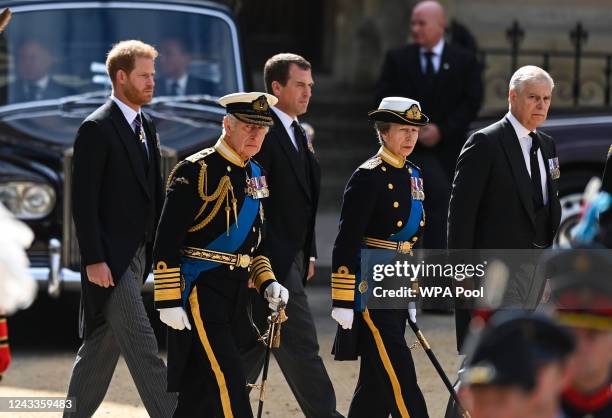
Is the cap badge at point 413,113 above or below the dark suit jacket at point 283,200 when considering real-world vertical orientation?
above

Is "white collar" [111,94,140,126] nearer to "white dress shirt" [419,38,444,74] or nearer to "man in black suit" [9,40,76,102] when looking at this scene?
"man in black suit" [9,40,76,102]

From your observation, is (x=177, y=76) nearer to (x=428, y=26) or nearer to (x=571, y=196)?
(x=428, y=26)

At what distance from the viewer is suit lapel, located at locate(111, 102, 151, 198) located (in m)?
7.26

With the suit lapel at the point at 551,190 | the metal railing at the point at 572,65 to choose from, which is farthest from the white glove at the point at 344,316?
the metal railing at the point at 572,65

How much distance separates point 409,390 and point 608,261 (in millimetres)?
2676

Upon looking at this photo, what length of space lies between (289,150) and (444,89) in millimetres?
3690

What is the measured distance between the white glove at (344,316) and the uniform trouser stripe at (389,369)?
8 cm

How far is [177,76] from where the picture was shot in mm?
10500

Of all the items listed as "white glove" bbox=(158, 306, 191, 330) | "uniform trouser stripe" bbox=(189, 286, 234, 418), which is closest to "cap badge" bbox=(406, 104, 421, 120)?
"uniform trouser stripe" bbox=(189, 286, 234, 418)

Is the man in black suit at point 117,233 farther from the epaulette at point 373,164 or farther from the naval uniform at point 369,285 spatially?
the epaulette at point 373,164

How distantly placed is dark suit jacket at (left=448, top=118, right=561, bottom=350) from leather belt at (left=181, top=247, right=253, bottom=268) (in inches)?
45.4

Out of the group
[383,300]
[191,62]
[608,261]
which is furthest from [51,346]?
[608,261]

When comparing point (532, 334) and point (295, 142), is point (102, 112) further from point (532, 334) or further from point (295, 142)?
point (532, 334)

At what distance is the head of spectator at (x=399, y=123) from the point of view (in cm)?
714
